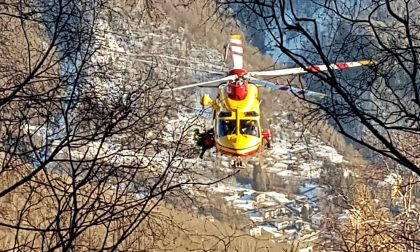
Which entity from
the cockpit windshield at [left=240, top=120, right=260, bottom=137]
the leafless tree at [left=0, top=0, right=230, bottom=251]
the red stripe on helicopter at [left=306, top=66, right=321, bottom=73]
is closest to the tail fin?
the cockpit windshield at [left=240, top=120, right=260, bottom=137]

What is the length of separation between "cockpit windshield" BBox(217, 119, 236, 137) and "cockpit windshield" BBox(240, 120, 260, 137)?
0.16m

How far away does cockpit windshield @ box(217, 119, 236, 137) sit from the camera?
442 inches

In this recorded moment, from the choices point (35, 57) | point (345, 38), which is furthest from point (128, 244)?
point (345, 38)

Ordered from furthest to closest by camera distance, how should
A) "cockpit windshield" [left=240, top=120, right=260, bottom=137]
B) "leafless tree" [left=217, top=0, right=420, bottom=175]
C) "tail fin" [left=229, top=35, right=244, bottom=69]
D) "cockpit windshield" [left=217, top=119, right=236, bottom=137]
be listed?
"cockpit windshield" [left=240, top=120, right=260, bottom=137] < "cockpit windshield" [left=217, top=119, right=236, bottom=137] < "tail fin" [left=229, top=35, right=244, bottom=69] < "leafless tree" [left=217, top=0, right=420, bottom=175]

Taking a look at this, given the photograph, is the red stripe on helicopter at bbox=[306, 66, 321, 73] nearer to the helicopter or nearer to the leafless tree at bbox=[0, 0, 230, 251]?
the leafless tree at bbox=[0, 0, 230, 251]

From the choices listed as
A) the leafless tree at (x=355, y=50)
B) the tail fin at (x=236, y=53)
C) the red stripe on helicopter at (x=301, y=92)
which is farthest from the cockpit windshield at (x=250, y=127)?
the red stripe on helicopter at (x=301, y=92)

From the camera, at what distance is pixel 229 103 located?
11.3m

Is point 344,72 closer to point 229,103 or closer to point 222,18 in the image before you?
Result: point 222,18

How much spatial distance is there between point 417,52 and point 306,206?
27.6m

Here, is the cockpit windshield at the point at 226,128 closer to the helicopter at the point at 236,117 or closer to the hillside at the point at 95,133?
the helicopter at the point at 236,117

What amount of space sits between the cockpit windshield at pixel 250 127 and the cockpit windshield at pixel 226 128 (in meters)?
0.16

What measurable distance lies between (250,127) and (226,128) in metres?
0.42

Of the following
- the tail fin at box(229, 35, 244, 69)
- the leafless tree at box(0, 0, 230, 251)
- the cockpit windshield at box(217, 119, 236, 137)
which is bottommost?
the cockpit windshield at box(217, 119, 236, 137)

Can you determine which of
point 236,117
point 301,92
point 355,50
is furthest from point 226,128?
point 301,92
